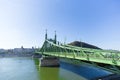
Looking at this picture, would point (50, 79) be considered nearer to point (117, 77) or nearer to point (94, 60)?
point (117, 77)

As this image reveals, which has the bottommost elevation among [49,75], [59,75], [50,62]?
[49,75]

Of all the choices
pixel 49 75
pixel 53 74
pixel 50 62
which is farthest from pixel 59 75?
pixel 50 62

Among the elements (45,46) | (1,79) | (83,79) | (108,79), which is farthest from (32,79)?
(45,46)

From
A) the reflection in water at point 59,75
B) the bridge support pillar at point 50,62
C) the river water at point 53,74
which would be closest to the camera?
the reflection in water at point 59,75

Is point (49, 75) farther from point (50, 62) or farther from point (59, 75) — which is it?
point (50, 62)

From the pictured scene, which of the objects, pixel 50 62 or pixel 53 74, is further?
pixel 50 62

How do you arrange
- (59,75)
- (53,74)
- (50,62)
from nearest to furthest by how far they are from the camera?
(59,75) → (53,74) → (50,62)

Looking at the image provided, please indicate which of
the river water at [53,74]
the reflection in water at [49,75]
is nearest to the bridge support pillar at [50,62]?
the river water at [53,74]

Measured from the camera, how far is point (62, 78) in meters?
35.6

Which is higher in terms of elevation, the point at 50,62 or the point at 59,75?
the point at 50,62

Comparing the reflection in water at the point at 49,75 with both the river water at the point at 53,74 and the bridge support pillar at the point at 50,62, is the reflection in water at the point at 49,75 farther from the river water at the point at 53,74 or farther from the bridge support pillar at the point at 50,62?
the bridge support pillar at the point at 50,62

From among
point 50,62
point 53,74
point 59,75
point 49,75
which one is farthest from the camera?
point 50,62

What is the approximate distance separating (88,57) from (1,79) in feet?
60.6

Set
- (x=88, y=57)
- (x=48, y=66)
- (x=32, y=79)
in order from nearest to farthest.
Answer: (x=88, y=57) → (x=32, y=79) → (x=48, y=66)
